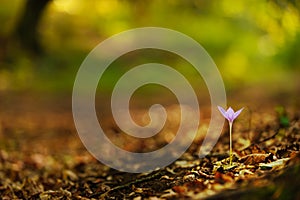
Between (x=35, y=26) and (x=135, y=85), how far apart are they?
2.12 m

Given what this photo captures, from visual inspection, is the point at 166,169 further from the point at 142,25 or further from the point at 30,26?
the point at 142,25

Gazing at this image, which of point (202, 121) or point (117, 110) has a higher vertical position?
point (117, 110)

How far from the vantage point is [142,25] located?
36.4 feet

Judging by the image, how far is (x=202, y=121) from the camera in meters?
5.32

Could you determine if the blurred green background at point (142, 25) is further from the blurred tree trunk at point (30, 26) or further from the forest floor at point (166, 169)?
the forest floor at point (166, 169)

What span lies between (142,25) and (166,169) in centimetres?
833

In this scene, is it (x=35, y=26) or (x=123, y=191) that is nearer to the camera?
(x=123, y=191)

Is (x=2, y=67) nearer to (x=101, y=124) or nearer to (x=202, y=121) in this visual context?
(x=101, y=124)

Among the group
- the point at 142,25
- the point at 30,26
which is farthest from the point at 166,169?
the point at 142,25

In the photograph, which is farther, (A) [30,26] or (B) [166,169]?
(A) [30,26]

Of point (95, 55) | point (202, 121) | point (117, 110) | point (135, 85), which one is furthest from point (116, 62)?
point (202, 121)

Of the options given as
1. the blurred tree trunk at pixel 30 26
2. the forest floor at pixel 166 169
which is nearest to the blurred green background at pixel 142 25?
the blurred tree trunk at pixel 30 26

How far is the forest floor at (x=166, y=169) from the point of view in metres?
2.14

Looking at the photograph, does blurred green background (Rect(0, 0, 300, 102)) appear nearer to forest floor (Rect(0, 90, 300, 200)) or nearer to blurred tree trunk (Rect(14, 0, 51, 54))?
blurred tree trunk (Rect(14, 0, 51, 54))
